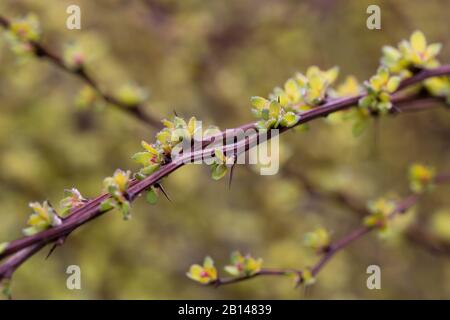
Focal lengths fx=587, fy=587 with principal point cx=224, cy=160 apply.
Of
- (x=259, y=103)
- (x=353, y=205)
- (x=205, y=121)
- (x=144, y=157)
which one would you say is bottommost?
(x=144, y=157)

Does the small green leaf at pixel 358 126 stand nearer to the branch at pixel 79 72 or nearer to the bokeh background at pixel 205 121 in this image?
the branch at pixel 79 72

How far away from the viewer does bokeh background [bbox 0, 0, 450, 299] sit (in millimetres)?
3014

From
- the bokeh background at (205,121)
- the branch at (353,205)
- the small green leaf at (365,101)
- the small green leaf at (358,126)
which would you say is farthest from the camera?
the bokeh background at (205,121)

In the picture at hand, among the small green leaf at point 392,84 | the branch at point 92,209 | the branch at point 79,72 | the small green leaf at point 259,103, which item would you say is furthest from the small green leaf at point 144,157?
the branch at point 79,72

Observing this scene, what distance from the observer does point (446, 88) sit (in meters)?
1.52

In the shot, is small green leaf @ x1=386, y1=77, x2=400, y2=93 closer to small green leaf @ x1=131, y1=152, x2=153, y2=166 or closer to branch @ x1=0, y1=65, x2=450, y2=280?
branch @ x1=0, y1=65, x2=450, y2=280

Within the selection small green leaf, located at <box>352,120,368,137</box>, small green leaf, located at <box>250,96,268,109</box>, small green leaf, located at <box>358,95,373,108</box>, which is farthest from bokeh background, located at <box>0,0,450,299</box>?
small green leaf, located at <box>250,96,268,109</box>

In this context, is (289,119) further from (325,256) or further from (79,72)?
(79,72)

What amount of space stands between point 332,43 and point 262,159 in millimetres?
2352

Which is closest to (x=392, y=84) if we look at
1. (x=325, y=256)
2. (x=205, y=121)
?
(x=325, y=256)

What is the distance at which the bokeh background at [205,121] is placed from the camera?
3014 mm

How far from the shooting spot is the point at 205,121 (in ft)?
10.4

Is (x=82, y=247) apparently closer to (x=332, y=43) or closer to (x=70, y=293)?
(x=70, y=293)

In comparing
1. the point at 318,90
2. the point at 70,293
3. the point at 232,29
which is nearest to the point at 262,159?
the point at 318,90
